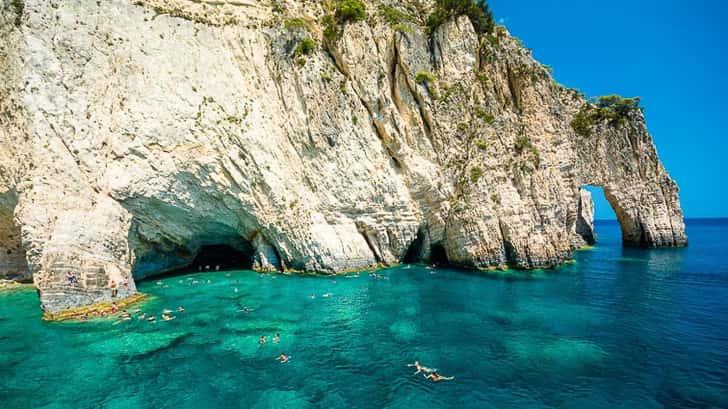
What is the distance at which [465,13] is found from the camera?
34.1m

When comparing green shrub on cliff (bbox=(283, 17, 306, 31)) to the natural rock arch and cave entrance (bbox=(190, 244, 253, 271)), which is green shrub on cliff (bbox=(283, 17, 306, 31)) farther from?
the natural rock arch

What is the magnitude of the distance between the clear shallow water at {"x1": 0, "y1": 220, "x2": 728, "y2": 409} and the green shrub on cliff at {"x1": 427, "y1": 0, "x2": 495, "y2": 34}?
26.3 meters

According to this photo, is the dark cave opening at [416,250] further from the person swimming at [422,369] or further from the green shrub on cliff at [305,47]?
the person swimming at [422,369]

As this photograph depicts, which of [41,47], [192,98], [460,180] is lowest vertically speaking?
[460,180]

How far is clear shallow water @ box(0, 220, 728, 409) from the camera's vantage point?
11.5 m

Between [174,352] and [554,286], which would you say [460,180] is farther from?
[174,352]

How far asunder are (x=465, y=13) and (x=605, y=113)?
26601 mm

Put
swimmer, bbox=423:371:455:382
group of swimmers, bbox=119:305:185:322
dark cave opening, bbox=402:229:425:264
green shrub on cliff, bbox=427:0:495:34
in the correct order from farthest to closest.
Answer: dark cave opening, bbox=402:229:425:264, green shrub on cliff, bbox=427:0:495:34, group of swimmers, bbox=119:305:185:322, swimmer, bbox=423:371:455:382

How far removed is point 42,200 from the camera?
19.4m

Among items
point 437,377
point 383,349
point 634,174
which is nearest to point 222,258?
point 383,349

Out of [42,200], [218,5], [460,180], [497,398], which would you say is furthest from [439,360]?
[218,5]

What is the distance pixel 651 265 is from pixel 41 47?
→ 53802 millimetres

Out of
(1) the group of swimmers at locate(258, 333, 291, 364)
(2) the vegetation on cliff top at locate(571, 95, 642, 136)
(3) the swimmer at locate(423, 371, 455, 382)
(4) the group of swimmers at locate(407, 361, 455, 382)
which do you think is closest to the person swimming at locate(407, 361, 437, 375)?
(4) the group of swimmers at locate(407, 361, 455, 382)

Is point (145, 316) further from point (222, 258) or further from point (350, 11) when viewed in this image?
point (350, 11)
